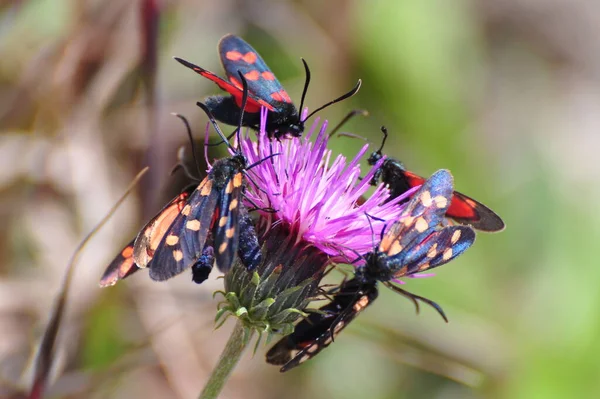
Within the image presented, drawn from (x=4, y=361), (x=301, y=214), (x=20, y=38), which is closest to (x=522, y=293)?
(x=301, y=214)

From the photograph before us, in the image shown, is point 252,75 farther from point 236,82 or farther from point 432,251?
point 432,251

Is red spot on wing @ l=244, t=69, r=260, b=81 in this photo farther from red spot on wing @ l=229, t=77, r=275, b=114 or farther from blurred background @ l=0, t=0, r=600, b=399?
blurred background @ l=0, t=0, r=600, b=399

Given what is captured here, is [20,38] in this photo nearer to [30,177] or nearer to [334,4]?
[30,177]

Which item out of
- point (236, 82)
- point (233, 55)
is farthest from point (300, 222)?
point (233, 55)

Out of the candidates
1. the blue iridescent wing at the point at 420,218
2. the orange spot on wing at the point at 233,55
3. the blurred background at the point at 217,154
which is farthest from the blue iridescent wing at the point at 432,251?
the blurred background at the point at 217,154

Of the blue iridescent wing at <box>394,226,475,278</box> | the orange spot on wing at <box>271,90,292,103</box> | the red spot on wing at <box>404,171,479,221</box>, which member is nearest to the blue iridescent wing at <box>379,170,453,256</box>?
the blue iridescent wing at <box>394,226,475,278</box>

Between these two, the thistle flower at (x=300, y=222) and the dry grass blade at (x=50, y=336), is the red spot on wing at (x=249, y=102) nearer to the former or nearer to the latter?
the thistle flower at (x=300, y=222)
